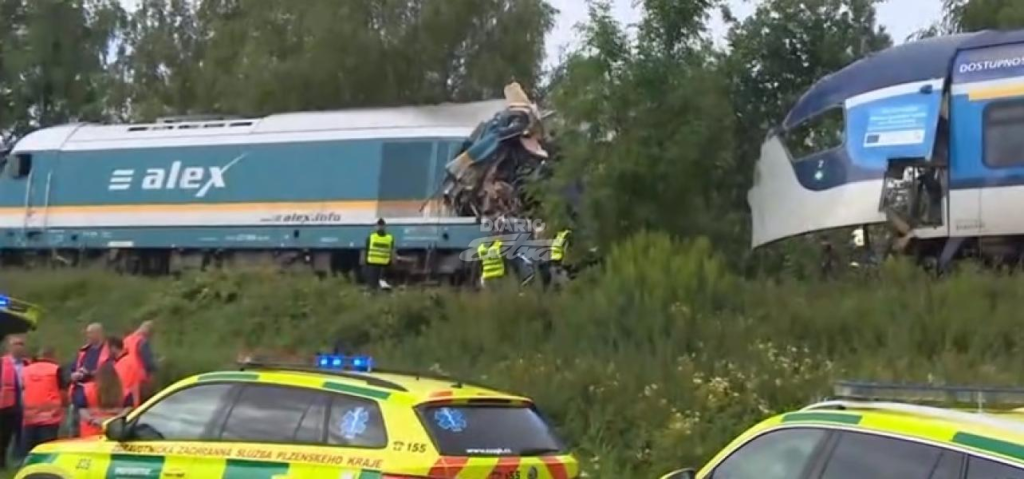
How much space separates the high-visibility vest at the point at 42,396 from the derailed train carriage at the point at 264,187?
12195 mm

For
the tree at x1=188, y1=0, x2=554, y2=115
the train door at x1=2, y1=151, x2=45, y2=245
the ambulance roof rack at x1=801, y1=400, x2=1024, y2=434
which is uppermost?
the tree at x1=188, y1=0, x2=554, y2=115

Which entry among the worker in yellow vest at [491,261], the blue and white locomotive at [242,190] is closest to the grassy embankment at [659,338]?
the worker in yellow vest at [491,261]

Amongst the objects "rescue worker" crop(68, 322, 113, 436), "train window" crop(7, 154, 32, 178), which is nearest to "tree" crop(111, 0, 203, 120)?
"train window" crop(7, 154, 32, 178)

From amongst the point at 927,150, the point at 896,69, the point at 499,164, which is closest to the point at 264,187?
the point at 499,164

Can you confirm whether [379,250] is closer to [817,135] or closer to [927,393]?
[817,135]

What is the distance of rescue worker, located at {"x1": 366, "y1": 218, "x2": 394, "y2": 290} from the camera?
88.8 ft

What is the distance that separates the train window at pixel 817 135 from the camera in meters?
21.8

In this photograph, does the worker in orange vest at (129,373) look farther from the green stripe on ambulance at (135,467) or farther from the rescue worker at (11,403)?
the green stripe on ambulance at (135,467)

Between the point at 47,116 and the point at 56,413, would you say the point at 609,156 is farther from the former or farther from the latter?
the point at 47,116

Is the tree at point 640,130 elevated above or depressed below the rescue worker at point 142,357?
above

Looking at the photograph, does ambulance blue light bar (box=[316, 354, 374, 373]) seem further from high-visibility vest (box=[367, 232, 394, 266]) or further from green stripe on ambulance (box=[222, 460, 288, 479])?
high-visibility vest (box=[367, 232, 394, 266])

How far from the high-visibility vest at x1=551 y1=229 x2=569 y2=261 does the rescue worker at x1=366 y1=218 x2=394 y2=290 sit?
4.49 m

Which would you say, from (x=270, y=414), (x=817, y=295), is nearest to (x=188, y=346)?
(x=817, y=295)

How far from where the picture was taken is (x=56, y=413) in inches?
623
